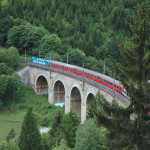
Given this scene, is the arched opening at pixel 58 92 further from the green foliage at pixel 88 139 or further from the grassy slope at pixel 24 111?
the green foliage at pixel 88 139

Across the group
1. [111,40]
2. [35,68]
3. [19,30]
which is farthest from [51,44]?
[111,40]

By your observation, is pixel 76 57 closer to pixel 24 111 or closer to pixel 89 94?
pixel 24 111

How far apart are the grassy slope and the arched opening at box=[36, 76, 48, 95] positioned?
1539 mm

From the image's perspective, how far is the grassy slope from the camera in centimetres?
4467

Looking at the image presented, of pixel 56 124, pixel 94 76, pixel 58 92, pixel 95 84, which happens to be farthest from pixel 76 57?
pixel 56 124

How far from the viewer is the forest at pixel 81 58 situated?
12.5m

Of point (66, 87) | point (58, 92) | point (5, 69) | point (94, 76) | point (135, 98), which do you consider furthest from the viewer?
point (5, 69)

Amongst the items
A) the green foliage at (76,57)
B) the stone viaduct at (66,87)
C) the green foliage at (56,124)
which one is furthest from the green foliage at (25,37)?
the green foliage at (56,124)

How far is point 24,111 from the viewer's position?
52094mm

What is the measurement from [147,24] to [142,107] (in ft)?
12.6

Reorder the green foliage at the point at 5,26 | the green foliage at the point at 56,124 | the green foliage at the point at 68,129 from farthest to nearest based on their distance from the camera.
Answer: the green foliage at the point at 5,26, the green foliage at the point at 56,124, the green foliage at the point at 68,129

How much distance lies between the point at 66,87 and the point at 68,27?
46345 millimetres

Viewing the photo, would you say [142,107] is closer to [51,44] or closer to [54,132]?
[54,132]

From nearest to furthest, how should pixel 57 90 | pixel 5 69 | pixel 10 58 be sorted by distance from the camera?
pixel 57 90 < pixel 5 69 < pixel 10 58
